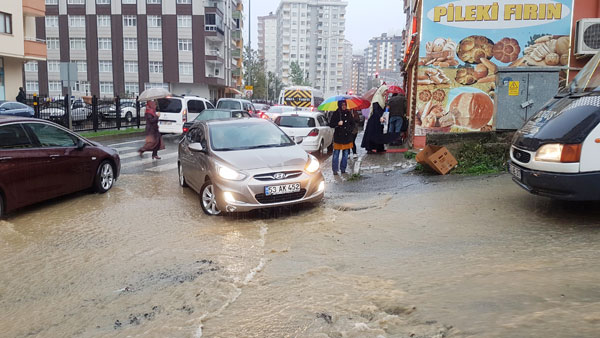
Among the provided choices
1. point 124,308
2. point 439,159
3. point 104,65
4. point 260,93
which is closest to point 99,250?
point 124,308

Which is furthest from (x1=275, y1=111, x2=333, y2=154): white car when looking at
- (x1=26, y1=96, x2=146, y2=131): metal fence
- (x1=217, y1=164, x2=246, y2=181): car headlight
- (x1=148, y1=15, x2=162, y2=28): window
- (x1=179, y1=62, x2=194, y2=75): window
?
(x1=148, y1=15, x2=162, y2=28): window

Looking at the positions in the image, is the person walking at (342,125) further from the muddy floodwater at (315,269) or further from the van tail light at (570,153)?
the van tail light at (570,153)

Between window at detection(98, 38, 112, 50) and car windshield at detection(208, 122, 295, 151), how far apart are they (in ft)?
201

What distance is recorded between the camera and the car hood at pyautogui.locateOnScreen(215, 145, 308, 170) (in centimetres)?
711

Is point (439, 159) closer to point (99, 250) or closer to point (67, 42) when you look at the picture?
point (99, 250)

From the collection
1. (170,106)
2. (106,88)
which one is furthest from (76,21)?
(170,106)

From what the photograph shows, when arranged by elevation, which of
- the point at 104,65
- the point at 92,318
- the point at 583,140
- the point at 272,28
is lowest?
the point at 92,318

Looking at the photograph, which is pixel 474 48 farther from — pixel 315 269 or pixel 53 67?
pixel 53 67

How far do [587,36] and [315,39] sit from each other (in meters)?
141

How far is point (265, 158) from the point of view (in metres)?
7.35

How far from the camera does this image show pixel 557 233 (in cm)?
543

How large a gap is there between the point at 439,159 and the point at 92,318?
7.50m

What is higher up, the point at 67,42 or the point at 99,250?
the point at 67,42

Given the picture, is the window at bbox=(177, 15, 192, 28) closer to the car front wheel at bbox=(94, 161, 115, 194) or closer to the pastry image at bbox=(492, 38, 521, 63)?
the pastry image at bbox=(492, 38, 521, 63)
